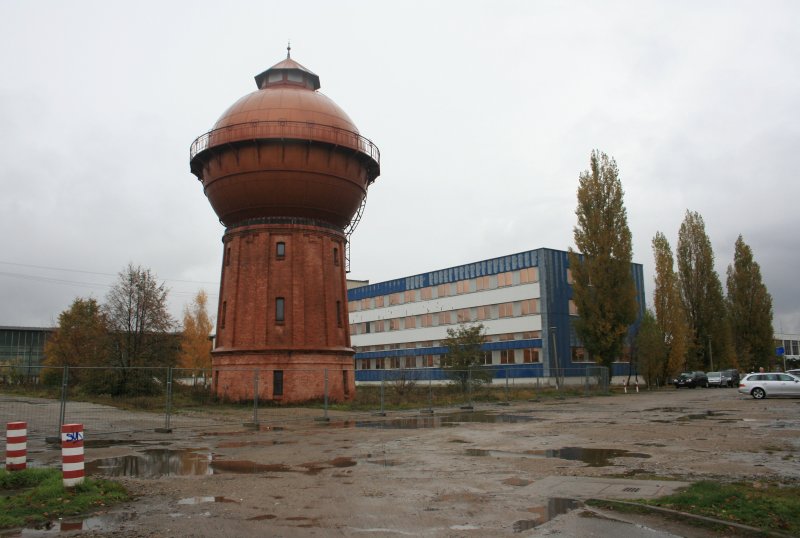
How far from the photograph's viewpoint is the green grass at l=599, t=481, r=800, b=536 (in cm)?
660

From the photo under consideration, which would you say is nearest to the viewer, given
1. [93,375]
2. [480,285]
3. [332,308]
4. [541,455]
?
[541,455]

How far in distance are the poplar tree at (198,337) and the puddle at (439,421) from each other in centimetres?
4176

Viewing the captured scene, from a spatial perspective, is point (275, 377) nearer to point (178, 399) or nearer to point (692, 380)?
point (178, 399)

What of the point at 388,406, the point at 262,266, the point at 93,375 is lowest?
the point at 388,406

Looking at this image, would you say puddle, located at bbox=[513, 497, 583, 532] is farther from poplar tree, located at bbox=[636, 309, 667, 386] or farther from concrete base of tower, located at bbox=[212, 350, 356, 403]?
poplar tree, located at bbox=[636, 309, 667, 386]

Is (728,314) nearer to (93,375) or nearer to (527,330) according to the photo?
(527,330)

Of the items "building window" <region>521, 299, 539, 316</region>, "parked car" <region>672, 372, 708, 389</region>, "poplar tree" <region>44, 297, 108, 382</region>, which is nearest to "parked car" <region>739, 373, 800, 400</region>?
"building window" <region>521, 299, 539, 316</region>

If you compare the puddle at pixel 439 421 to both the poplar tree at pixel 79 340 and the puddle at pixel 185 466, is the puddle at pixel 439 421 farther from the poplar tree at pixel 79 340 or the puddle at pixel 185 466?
the poplar tree at pixel 79 340

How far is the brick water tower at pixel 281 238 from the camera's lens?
30.0 metres

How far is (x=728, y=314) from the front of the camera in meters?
64.4

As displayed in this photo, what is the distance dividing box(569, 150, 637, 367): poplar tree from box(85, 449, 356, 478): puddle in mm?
37323

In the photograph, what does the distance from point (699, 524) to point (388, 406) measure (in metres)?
23.6

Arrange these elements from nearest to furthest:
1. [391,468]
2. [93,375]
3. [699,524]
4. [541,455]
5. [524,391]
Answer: [699,524]
[391,468]
[541,455]
[93,375]
[524,391]

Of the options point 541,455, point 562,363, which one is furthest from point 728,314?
point 541,455
